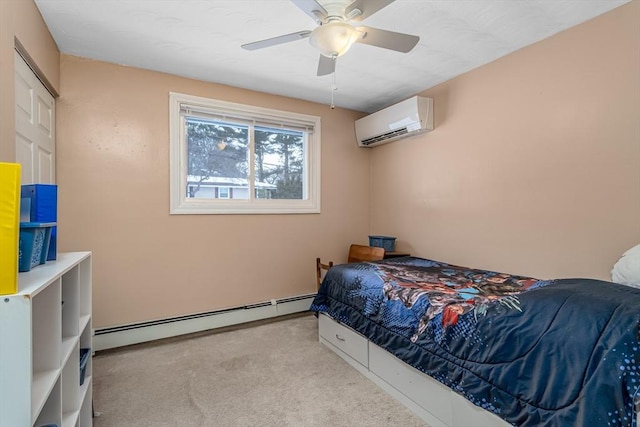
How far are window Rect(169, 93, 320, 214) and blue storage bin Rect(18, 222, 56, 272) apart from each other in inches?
69.9

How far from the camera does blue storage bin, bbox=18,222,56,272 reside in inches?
40.8

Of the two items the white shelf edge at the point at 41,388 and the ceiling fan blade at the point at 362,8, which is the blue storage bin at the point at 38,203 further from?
the ceiling fan blade at the point at 362,8

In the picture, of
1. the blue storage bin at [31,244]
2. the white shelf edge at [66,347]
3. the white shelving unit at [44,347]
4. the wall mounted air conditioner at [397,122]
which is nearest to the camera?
the white shelving unit at [44,347]

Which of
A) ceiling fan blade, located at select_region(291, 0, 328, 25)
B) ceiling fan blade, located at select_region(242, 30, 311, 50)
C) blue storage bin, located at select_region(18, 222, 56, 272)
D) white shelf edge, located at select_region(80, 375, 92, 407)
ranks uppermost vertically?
ceiling fan blade, located at select_region(291, 0, 328, 25)

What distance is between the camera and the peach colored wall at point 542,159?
6.37 ft

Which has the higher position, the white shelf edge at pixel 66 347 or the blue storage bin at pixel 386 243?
the blue storage bin at pixel 386 243

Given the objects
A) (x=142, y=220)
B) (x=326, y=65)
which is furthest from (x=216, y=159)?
(x=326, y=65)

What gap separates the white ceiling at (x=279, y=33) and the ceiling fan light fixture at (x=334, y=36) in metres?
0.45

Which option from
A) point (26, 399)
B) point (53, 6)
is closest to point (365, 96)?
point (53, 6)

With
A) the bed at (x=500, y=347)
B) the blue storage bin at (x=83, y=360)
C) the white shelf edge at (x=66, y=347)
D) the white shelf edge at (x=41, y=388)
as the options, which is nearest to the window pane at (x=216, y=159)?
the blue storage bin at (x=83, y=360)

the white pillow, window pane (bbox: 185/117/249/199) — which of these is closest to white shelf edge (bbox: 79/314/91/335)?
window pane (bbox: 185/117/249/199)

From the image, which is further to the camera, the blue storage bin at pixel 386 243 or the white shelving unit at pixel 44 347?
the blue storage bin at pixel 386 243

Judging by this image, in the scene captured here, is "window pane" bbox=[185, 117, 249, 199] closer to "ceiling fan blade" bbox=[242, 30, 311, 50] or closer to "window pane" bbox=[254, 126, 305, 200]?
"window pane" bbox=[254, 126, 305, 200]

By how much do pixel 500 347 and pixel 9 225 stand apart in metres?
1.84
